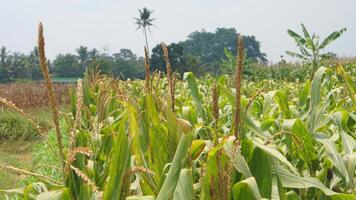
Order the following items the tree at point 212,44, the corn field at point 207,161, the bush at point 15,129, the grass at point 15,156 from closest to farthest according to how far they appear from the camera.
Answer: the corn field at point 207,161, the grass at point 15,156, the bush at point 15,129, the tree at point 212,44

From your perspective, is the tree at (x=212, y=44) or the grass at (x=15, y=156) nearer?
the grass at (x=15, y=156)

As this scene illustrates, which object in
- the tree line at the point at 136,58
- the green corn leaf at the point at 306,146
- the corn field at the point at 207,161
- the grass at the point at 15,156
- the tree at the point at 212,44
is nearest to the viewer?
the corn field at the point at 207,161

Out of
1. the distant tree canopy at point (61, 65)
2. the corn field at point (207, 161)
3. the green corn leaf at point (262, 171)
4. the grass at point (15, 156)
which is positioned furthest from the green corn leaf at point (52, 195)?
the distant tree canopy at point (61, 65)

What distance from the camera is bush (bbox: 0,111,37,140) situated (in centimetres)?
957

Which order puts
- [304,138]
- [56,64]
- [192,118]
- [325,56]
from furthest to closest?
[56,64], [325,56], [192,118], [304,138]

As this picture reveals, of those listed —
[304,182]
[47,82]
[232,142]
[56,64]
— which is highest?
[56,64]

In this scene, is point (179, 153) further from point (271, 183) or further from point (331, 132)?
point (331, 132)

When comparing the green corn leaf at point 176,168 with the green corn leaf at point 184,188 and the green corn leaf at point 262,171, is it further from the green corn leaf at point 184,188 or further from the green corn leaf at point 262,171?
the green corn leaf at point 262,171

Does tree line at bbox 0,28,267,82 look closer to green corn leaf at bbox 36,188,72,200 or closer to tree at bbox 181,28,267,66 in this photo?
tree at bbox 181,28,267,66

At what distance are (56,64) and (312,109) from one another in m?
67.7

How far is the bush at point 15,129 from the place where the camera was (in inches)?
377

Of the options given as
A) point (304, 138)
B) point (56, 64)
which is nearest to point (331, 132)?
point (304, 138)

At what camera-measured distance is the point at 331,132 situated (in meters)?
1.53

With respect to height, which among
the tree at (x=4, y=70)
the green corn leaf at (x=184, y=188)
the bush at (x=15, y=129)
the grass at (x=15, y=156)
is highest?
the tree at (x=4, y=70)
